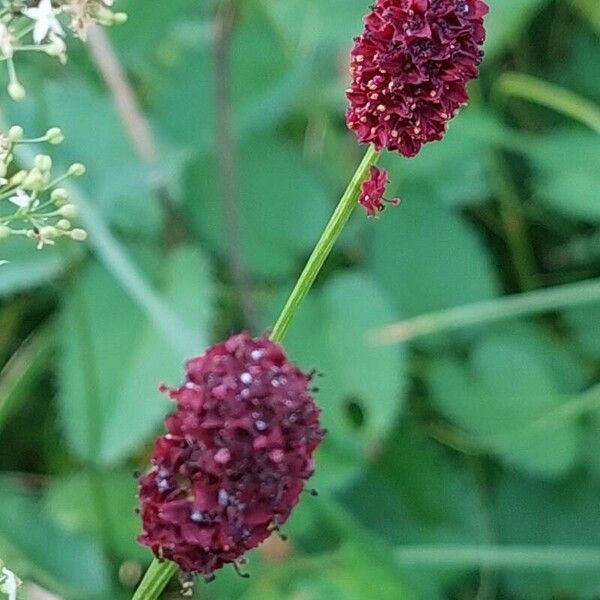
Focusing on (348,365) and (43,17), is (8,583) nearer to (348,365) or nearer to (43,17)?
(43,17)

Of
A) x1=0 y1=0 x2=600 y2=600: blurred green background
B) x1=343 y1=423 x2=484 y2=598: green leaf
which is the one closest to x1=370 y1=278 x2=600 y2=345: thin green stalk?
x1=0 y1=0 x2=600 y2=600: blurred green background

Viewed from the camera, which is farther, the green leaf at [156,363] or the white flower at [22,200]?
the green leaf at [156,363]

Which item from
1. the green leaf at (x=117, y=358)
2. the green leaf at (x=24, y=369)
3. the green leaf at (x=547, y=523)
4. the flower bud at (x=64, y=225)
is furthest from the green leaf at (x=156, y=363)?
the flower bud at (x=64, y=225)

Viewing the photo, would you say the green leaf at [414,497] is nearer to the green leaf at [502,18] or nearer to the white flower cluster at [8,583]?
the green leaf at [502,18]

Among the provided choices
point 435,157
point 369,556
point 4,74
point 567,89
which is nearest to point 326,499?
point 369,556

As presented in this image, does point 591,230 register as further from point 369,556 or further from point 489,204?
point 369,556
